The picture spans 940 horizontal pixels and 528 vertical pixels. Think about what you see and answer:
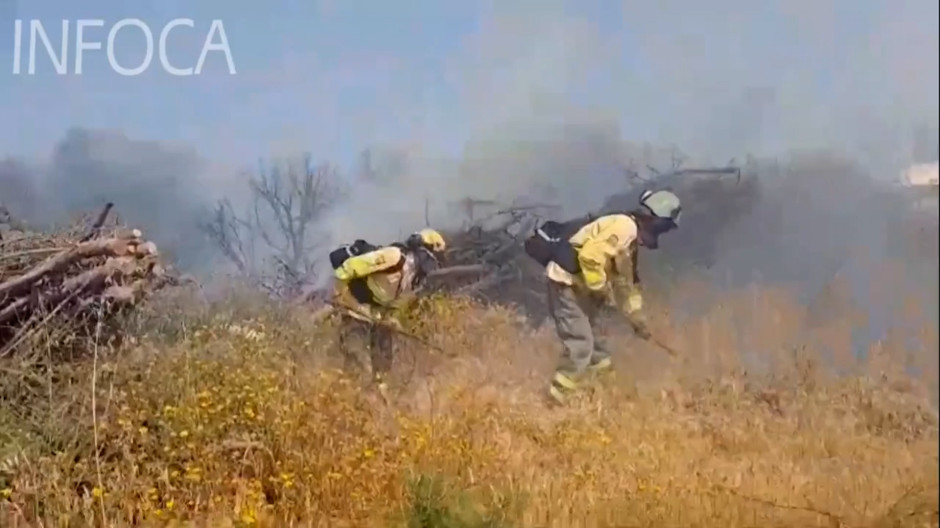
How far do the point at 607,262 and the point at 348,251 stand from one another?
2.25 feet

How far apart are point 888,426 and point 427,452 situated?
114 cm

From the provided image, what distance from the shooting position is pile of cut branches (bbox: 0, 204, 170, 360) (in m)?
2.53

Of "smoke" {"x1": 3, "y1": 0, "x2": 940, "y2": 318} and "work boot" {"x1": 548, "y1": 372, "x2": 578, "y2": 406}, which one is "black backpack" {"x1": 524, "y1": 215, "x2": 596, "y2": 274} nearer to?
"smoke" {"x1": 3, "y1": 0, "x2": 940, "y2": 318}

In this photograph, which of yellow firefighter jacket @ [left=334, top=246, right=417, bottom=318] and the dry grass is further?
yellow firefighter jacket @ [left=334, top=246, right=417, bottom=318]

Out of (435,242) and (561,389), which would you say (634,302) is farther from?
(435,242)

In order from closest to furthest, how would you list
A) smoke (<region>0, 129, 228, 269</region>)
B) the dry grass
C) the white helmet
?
the dry grass
the white helmet
smoke (<region>0, 129, 228, 269</region>)

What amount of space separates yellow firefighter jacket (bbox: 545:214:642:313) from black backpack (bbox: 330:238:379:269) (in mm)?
482

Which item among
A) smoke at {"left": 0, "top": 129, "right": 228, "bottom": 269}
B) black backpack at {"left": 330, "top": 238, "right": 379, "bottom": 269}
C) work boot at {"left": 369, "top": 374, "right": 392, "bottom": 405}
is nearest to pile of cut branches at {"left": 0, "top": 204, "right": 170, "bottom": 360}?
smoke at {"left": 0, "top": 129, "right": 228, "bottom": 269}

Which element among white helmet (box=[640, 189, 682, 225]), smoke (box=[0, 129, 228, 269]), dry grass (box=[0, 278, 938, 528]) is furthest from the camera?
smoke (box=[0, 129, 228, 269])

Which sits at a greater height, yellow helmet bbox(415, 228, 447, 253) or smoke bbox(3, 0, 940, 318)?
smoke bbox(3, 0, 940, 318)

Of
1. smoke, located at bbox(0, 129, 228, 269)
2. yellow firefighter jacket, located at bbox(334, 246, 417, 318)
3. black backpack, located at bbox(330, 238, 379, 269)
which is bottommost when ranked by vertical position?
yellow firefighter jacket, located at bbox(334, 246, 417, 318)

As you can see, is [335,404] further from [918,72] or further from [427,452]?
[918,72]

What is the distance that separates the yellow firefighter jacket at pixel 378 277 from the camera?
2537 mm

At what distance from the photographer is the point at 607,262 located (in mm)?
2514
